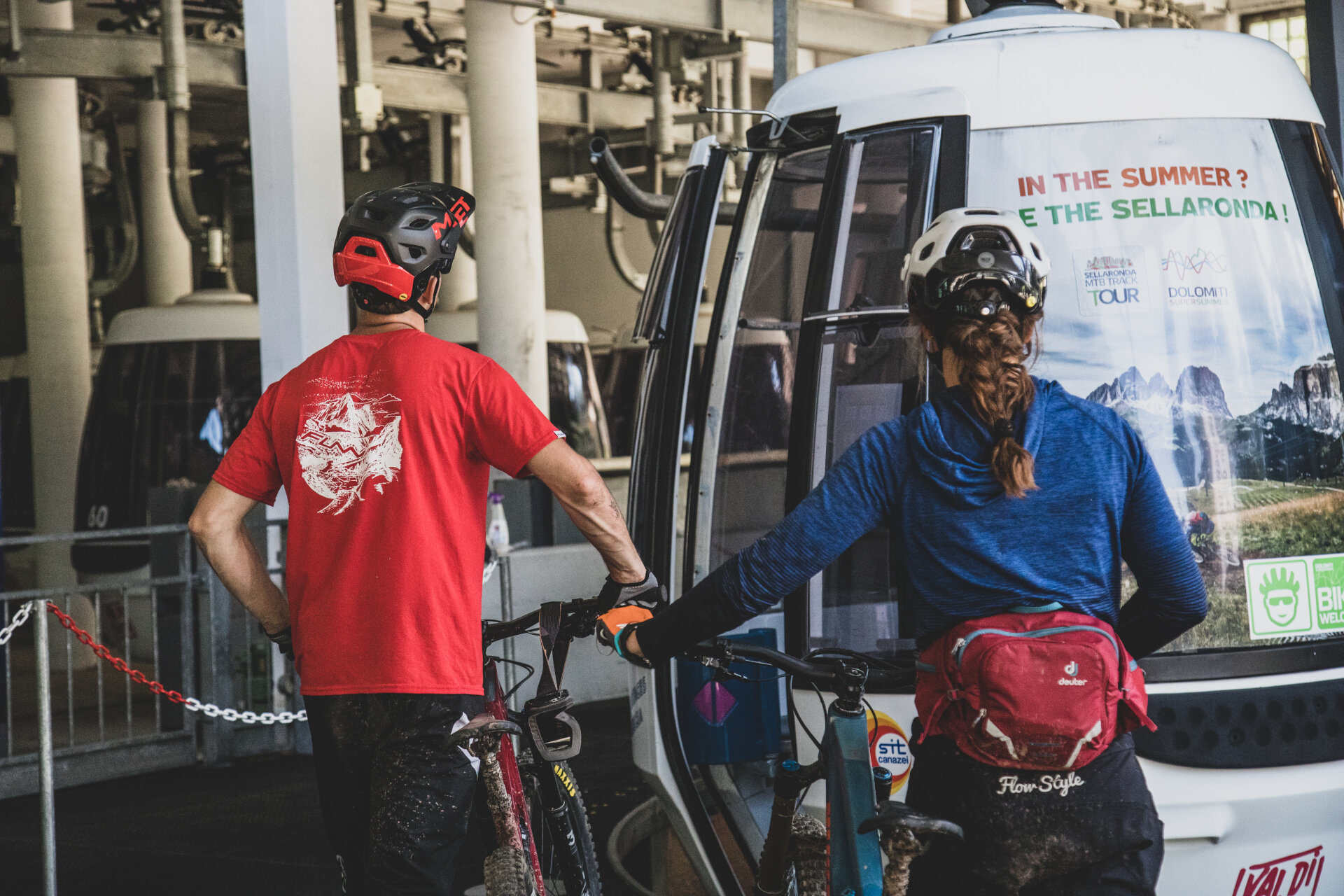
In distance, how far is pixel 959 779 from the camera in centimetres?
226

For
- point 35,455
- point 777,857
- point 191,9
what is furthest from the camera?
point 191,9

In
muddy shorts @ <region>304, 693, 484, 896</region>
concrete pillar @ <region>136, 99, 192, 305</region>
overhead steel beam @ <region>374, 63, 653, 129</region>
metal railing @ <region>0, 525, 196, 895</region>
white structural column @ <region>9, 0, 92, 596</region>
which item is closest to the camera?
muddy shorts @ <region>304, 693, 484, 896</region>

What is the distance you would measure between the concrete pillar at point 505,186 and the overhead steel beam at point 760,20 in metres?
0.95

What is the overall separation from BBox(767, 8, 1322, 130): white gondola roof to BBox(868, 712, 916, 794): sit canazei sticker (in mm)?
1607

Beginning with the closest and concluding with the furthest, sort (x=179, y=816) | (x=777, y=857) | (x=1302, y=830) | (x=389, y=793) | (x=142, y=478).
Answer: (x=389, y=793), (x=777, y=857), (x=1302, y=830), (x=179, y=816), (x=142, y=478)

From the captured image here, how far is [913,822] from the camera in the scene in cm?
220

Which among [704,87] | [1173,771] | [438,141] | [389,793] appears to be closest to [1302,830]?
[1173,771]

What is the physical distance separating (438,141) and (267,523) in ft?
30.6

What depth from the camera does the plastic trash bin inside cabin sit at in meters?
4.39

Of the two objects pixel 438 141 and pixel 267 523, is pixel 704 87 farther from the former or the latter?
pixel 267 523

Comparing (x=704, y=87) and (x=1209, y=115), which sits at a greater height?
(x=704, y=87)

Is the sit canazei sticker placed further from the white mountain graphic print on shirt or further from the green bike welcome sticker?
the white mountain graphic print on shirt

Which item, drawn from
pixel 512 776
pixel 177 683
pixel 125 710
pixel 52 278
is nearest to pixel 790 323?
pixel 512 776

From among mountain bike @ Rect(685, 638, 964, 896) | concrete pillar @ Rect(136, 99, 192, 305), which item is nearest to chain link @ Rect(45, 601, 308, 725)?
mountain bike @ Rect(685, 638, 964, 896)
